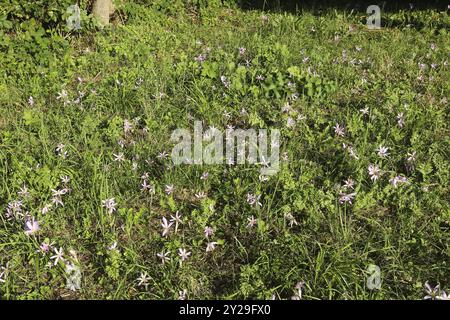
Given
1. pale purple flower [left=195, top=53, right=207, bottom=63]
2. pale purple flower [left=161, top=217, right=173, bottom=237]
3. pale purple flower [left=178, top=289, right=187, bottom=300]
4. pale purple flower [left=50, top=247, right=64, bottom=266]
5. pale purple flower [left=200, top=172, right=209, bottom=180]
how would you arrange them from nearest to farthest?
pale purple flower [left=178, top=289, right=187, bottom=300]
pale purple flower [left=50, top=247, right=64, bottom=266]
pale purple flower [left=161, top=217, right=173, bottom=237]
pale purple flower [left=200, top=172, right=209, bottom=180]
pale purple flower [left=195, top=53, right=207, bottom=63]

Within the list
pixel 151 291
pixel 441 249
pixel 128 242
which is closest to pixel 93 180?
pixel 128 242

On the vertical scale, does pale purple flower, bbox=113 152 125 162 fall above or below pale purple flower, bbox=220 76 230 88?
below

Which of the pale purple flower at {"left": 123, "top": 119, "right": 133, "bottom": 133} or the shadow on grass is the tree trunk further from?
the pale purple flower at {"left": 123, "top": 119, "right": 133, "bottom": 133}

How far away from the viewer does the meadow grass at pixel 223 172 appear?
271 centimetres

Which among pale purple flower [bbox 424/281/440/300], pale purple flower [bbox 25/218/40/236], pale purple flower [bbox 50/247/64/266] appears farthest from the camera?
pale purple flower [bbox 25/218/40/236]

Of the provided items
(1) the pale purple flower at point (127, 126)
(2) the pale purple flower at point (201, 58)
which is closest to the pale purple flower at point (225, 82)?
(2) the pale purple flower at point (201, 58)

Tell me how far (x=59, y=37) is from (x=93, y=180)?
264 cm

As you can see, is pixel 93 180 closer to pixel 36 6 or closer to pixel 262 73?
pixel 262 73

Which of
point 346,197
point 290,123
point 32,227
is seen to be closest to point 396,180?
point 346,197

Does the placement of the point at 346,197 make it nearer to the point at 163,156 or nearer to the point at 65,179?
the point at 163,156

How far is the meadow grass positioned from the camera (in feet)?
8.91

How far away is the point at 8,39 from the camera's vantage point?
470 cm

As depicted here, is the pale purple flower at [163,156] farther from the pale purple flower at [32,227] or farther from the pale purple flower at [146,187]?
the pale purple flower at [32,227]

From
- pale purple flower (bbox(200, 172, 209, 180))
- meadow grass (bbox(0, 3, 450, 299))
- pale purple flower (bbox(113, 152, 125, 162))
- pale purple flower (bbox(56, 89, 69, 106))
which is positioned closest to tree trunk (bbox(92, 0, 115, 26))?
meadow grass (bbox(0, 3, 450, 299))
